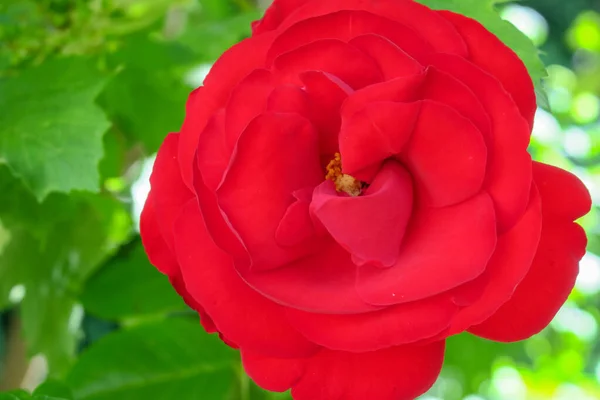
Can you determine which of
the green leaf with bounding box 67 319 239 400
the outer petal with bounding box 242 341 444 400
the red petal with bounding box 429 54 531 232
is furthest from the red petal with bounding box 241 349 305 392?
the green leaf with bounding box 67 319 239 400

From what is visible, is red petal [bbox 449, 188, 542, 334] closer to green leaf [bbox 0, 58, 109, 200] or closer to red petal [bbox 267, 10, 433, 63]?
red petal [bbox 267, 10, 433, 63]

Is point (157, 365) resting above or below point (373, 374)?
below

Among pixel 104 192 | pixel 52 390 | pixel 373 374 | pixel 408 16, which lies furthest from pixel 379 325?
pixel 104 192

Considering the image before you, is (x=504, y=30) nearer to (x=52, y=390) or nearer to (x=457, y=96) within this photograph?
(x=457, y=96)

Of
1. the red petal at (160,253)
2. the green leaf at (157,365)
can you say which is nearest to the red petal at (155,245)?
the red petal at (160,253)

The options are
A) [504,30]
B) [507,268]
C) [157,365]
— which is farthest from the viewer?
[157,365]

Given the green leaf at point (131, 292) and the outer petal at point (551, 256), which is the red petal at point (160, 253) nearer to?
the outer petal at point (551, 256)
